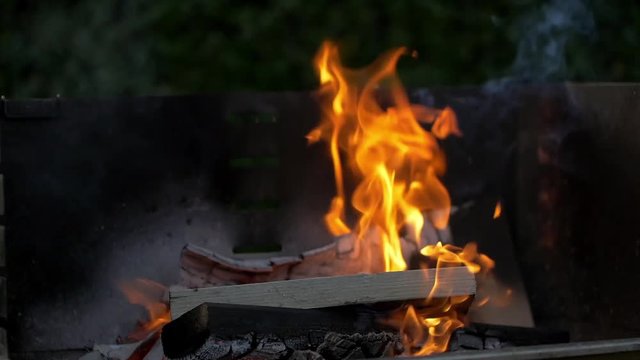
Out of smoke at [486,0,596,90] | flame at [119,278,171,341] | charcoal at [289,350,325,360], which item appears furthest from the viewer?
smoke at [486,0,596,90]

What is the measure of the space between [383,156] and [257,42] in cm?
113

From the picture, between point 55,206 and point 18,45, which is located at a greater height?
point 18,45

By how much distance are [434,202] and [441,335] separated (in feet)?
1.85

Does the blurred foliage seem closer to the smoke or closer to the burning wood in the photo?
the smoke

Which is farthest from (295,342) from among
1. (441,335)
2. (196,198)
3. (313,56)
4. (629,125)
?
(313,56)

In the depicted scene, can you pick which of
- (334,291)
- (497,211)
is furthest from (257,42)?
(334,291)

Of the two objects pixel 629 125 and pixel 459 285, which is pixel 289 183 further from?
pixel 629 125

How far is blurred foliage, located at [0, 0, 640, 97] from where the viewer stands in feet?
10.7

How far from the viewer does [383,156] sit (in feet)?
8.12

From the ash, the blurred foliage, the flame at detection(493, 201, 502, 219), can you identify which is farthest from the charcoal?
the blurred foliage

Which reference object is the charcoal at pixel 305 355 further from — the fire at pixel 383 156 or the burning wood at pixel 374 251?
the fire at pixel 383 156

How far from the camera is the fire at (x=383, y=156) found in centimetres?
242

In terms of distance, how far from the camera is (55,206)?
234 centimetres

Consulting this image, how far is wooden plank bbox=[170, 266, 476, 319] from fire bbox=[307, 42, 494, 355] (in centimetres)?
35
